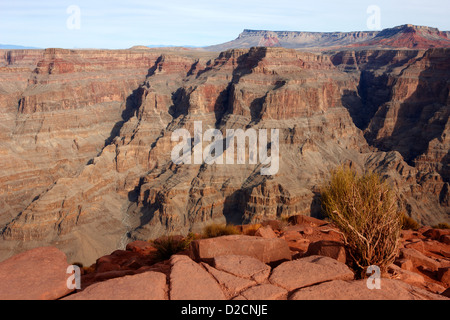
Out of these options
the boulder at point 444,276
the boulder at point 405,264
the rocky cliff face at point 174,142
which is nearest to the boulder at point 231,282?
the boulder at point 405,264

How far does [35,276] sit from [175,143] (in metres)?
70.9

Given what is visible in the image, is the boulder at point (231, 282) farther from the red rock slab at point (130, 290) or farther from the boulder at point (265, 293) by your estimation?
the red rock slab at point (130, 290)

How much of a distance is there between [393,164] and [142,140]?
5568cm

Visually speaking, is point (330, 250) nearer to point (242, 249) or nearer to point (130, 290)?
point (242, 249)

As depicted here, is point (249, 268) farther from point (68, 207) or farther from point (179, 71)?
point (179, 71)

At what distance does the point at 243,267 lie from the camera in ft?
27.8

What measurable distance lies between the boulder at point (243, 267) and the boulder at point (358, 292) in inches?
49.3

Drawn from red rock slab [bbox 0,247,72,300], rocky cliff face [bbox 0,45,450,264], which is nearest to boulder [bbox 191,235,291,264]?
red rock slab [bbox 0,247,72,300]

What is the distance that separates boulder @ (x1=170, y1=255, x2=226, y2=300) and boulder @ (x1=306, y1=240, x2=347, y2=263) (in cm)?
379

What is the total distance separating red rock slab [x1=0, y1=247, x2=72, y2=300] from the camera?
681cm

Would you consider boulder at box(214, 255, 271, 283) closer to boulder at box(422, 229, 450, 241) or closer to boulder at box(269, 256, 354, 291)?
boulder at box(269, 256, 354, 291)

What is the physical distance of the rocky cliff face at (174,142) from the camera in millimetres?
53906

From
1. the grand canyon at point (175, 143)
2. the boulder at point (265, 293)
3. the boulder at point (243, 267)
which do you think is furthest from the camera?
the grand canyon at point (175, 143)
